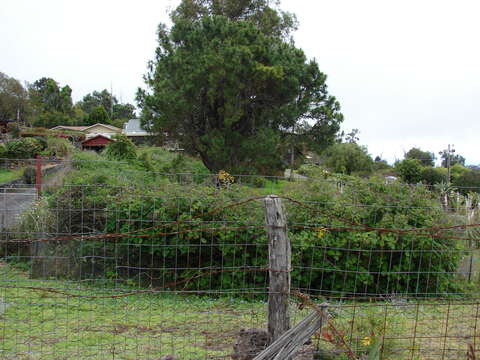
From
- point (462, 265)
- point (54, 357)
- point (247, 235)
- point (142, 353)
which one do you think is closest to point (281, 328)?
point (142, 353)

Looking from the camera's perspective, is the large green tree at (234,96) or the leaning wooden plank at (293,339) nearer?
the leaning wooden plank at (293,339)

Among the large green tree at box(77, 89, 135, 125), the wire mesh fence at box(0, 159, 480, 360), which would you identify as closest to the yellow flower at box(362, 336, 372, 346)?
the wire mesh fence at box(0, 159, 480, 360)

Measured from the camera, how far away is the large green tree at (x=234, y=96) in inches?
609

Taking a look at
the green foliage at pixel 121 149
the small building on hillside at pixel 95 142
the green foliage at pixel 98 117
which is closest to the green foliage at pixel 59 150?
Result: the green foliage at pixel 121 149

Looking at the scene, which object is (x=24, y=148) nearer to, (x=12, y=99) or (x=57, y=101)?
(x=12, y=99)

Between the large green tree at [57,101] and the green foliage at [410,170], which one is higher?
the large green tree at [57,101]

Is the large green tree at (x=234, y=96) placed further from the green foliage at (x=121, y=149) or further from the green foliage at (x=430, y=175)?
the green foliage at (x=430, y=175)

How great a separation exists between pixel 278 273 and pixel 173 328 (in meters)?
2.05

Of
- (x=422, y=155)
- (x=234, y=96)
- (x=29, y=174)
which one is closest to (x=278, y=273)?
(x=29, y=174)

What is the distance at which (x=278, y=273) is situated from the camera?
8.77ft

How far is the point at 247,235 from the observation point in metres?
5.85

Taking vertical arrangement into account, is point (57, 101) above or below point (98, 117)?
above

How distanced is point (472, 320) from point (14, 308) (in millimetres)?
5068

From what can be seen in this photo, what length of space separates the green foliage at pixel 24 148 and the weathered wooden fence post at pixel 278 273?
2257cm
